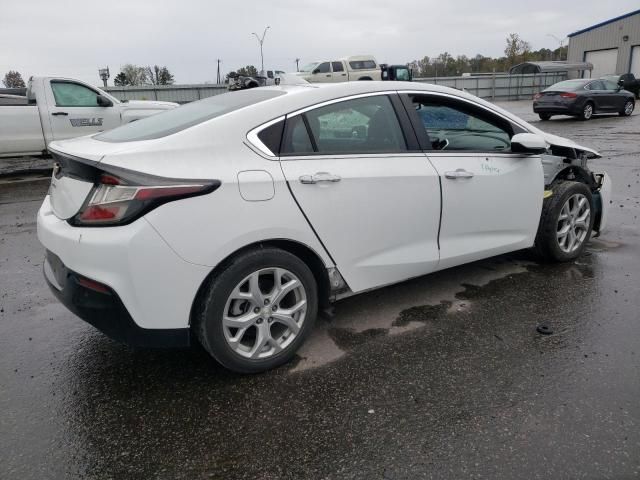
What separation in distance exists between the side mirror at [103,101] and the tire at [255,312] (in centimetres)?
888

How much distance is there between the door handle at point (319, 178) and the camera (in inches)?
115

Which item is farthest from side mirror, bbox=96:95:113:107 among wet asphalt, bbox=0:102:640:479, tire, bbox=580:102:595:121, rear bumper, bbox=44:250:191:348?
tire, bbox=580:102:595:121

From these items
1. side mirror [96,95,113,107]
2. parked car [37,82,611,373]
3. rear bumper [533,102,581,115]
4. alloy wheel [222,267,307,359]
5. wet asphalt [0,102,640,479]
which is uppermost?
rear bumper [533,102,581,115]

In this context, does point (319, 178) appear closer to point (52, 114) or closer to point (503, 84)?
point (52, 114)

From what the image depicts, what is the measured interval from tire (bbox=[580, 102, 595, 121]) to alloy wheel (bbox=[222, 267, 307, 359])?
20.2 meters

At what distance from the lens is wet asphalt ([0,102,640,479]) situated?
2.30 m

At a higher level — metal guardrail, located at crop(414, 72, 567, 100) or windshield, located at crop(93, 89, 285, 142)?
metal guardrail, located at crop(414, 72, 567, 100)

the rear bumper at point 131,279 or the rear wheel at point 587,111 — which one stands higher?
the rear wheel at point 587,111

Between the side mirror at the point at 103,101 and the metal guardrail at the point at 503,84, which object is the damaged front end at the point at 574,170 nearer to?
the side mirror at the point at 103,101

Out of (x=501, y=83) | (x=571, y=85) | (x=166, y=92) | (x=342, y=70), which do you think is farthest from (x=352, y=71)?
(x=501, y=83)

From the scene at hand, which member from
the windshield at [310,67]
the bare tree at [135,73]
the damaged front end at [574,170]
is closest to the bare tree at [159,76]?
the bare tree at [135,73]

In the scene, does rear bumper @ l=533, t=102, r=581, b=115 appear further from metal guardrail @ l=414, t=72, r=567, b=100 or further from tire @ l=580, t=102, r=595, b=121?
metal guardrail @ l=414, t=72, r=567, b=100

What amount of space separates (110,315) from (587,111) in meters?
21.4

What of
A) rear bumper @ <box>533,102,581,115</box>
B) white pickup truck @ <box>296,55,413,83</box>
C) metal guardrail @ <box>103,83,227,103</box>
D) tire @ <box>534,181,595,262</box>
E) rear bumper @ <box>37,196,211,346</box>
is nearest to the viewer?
rear bumper @ <box>37,196,211,346</box>
